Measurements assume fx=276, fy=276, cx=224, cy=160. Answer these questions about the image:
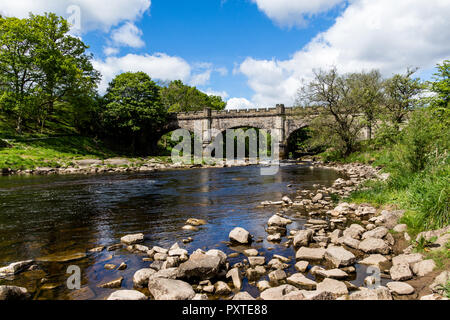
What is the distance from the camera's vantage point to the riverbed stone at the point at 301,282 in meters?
4.25

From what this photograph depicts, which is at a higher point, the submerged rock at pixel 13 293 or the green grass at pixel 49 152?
the green grass at pixel 49 152

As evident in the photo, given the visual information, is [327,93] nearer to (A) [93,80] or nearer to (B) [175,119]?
(B) [175,119]

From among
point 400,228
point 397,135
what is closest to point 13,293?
point 400,228

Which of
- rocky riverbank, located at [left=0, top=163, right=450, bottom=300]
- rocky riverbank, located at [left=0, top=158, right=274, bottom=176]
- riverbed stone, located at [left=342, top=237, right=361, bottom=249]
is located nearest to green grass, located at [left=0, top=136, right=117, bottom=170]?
rocky riverbank, located at [left=0, top=158, right=274, bottom=176]

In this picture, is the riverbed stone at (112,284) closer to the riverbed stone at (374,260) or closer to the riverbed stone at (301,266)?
the riverbed stone at (301,266)

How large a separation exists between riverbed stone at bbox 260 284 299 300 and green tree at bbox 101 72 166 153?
124 ft

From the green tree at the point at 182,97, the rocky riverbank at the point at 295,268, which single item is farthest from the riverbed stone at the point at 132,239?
the green tree at the point at 182,97

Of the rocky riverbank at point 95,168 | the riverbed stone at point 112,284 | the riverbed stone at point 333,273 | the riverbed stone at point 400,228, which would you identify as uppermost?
the rocky riverbank at point 95,168

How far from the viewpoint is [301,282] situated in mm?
4332

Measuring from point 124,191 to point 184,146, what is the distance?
132 feet

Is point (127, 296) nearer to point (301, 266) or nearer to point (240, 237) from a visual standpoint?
point (301, 266)

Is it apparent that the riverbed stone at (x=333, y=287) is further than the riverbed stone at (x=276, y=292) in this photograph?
Yes
